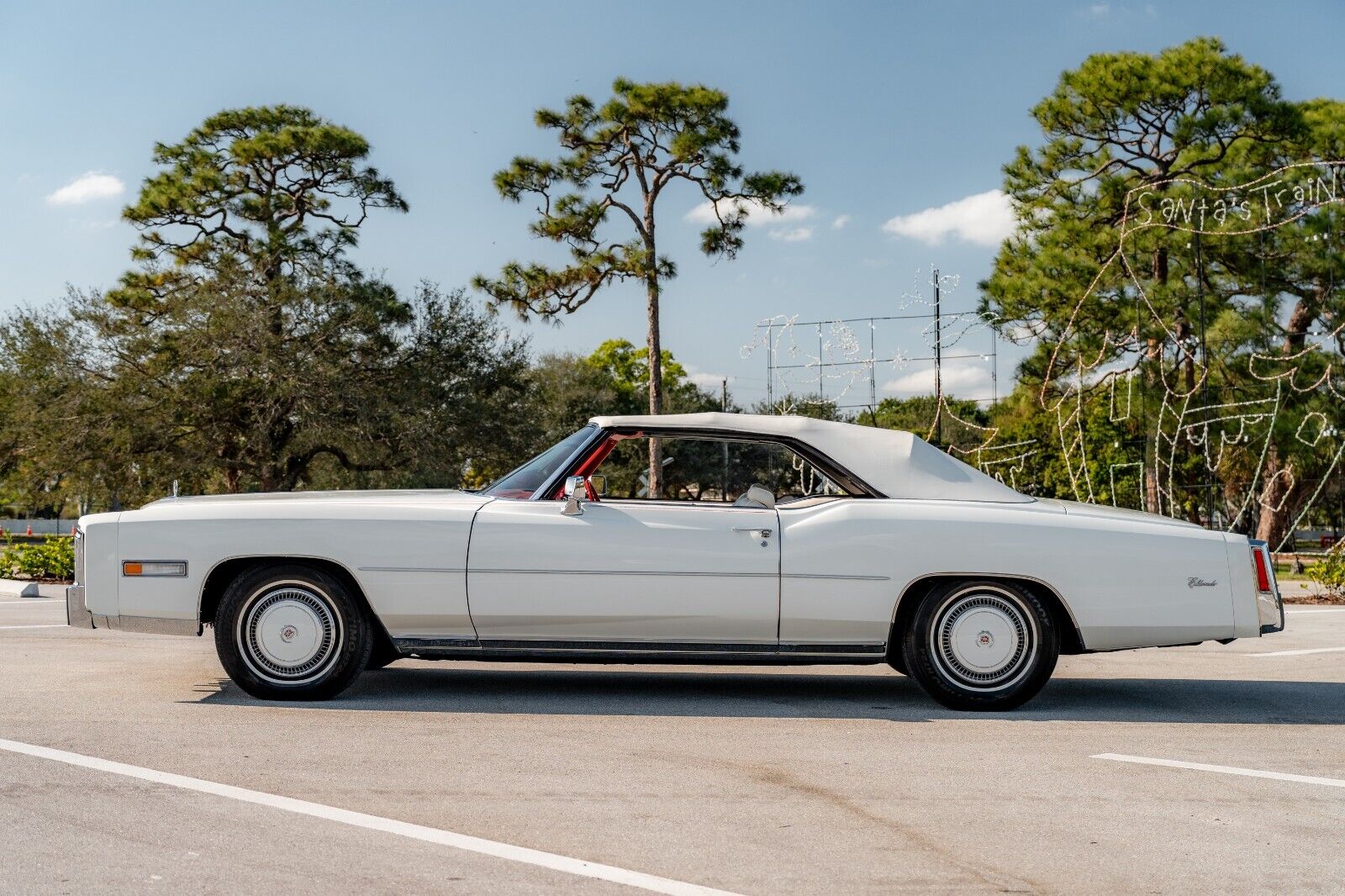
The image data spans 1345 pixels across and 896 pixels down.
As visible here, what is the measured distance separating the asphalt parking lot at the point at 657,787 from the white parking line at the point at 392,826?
0.05 feet

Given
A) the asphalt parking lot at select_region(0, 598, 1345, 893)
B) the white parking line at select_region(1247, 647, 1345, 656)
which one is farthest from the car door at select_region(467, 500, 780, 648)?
the white parking line at select_region(1247, 647, 1345, 656)

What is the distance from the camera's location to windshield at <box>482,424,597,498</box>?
6.59 m

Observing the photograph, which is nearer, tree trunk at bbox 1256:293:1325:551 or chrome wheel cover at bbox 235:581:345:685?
chrome wheel cover at bbox 235:581:345:685

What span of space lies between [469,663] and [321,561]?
196cm

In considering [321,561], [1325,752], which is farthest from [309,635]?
[1325,752]

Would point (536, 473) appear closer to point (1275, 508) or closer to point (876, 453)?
Result: point (876, 453)

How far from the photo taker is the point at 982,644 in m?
6.43

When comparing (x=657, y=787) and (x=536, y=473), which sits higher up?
(x=536, y=473)

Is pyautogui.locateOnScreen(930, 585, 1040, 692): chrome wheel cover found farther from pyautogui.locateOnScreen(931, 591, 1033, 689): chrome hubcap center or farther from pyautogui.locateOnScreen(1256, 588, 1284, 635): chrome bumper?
pyautogui.locateOnScreen(1256, 588, 1284, 635): chrome bumper

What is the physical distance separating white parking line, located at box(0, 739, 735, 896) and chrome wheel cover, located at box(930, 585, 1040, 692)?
10.4ft

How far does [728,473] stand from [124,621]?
3.18 m

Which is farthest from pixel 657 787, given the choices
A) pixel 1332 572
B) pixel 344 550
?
pixel 1332 572

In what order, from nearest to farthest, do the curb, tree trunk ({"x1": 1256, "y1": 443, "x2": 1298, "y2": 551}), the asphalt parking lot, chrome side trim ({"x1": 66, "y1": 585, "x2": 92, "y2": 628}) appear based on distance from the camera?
1. the asphalt parking lot
2. chrome side trim ({"x1": 66, "y1": 585, "x2": 92, "y2": 628})
3. the curb
4. tree trunk ({"x1": 1256, "y1": 443, "x2": 1298, "y2": 551})

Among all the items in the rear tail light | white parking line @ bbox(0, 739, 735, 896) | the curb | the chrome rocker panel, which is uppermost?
the rear tail light
